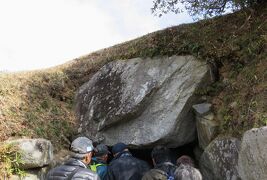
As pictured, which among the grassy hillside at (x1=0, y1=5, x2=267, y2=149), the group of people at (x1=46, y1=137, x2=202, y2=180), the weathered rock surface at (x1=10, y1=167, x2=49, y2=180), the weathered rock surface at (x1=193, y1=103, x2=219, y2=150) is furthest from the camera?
the weathered rock surface at (x1=10, y1=167, x2=49, y2=180)

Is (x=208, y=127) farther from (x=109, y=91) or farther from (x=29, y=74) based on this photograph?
(x=29, y=74)

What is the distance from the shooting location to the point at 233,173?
768cm

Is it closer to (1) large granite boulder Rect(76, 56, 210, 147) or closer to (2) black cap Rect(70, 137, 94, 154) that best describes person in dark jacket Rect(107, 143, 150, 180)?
(1) large granite boulder Rect(76, 56, 210, 147)

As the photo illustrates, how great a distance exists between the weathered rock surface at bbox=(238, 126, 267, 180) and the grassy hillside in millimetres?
664

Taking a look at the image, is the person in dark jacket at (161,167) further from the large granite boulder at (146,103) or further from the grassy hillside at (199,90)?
the large granite boulder at (146,103)

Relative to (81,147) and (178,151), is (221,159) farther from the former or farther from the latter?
(81,147)

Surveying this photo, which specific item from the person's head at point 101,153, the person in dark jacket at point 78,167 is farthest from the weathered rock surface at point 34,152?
the person in dark jacket at point 78,167

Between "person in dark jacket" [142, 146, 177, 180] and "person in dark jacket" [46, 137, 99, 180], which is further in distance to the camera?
"person in dark jacket" [142, 146, 177, 180]

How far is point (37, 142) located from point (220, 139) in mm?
4366

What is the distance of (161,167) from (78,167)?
7.46 feet

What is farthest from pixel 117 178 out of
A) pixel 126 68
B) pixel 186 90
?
pixel 126 68

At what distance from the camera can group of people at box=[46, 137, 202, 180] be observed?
537 centimetres

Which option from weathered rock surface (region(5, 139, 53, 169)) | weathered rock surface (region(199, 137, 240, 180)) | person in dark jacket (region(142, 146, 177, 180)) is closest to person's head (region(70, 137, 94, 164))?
person in dark jacket (region(142, 146, 177, 180))

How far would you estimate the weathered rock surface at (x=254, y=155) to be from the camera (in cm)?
641
